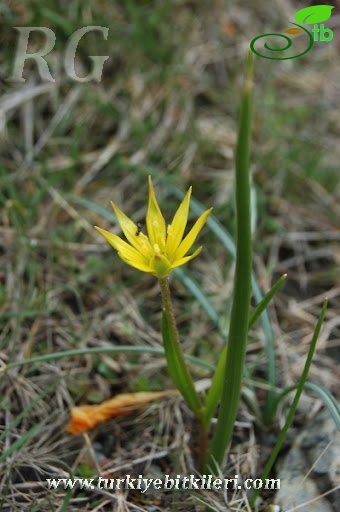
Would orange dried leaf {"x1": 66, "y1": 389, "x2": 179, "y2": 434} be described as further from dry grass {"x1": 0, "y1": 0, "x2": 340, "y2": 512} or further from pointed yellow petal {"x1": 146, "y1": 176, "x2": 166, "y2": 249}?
pointed yellow petal {"x1": 146, "y1": 176, "x2": 166, "y2": 249}

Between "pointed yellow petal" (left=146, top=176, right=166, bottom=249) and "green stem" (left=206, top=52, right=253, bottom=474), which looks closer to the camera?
"green stem" (left=206, top=52, right=253, bottom=474)

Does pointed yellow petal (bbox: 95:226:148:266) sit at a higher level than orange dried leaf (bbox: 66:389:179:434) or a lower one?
higher

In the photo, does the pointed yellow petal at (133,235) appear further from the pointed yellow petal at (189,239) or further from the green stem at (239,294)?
the green stem at (239,294)

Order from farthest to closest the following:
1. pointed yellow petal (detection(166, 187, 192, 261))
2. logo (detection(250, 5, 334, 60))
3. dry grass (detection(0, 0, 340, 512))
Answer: logo (detection(250, 5, 334, 60)), dry grass (detection(0, 0, 340, 512)), pointed yellow petal (detection(166, 187, 192, 261))

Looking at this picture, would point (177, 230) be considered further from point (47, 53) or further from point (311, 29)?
point (311, 29)

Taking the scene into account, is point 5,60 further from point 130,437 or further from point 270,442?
point 270,442

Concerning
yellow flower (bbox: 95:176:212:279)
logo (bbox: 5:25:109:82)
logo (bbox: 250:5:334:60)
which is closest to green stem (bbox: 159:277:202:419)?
yellow flower (bbox: 95:176:212:279)

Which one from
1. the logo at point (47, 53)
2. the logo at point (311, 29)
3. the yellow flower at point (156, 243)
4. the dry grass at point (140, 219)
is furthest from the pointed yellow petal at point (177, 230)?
the logo at point (311, 29)

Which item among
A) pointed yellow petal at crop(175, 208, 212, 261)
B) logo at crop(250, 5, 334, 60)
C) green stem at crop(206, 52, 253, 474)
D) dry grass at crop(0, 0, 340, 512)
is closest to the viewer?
green stem at crop(206, 52, 253, 474)
